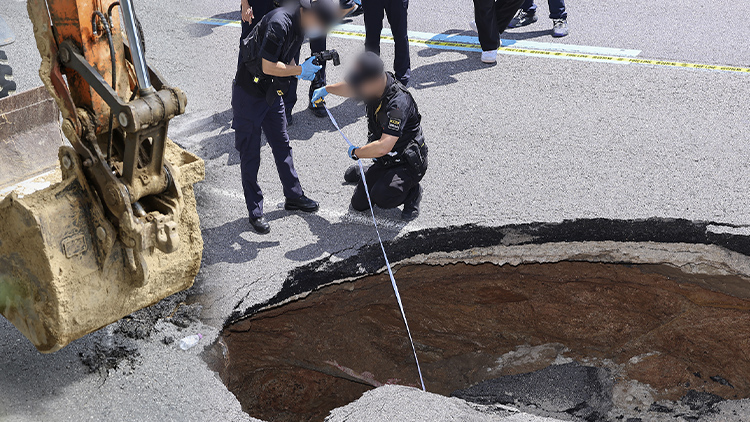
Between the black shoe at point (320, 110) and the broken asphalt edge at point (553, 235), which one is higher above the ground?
the black shoe at point (320, 110)

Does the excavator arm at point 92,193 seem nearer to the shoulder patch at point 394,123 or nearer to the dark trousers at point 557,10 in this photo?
the shoulder patch at point 394,123

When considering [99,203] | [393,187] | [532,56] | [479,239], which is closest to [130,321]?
[99,203]

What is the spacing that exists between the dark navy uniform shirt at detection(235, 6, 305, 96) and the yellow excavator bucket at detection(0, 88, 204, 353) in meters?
1.35

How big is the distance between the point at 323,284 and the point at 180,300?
3.74ft

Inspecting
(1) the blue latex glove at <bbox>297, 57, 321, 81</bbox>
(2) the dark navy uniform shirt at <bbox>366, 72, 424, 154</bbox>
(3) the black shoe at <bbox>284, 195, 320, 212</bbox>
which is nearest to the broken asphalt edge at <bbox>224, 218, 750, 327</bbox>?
(3) the black shoe at <bbox>284, 195, 320, 212</bbox>

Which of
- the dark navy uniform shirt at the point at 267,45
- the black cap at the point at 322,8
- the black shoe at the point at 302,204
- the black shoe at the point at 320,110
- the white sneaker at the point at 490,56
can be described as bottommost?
the black shoe at the point at 302,204

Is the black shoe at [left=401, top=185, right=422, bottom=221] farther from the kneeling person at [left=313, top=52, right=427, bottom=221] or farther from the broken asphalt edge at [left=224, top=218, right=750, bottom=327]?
the broken asphalt edge at [left=224, top=218, right=750, bottom=327]

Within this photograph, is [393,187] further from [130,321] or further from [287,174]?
[130,321]

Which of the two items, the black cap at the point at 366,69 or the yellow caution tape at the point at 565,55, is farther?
the yellow caution tape at the point at 565,55

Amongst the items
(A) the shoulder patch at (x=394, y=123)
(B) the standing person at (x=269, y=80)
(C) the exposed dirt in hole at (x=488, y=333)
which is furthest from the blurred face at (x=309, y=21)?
(C) the exposed dirt in hole at (x=488, y=333)

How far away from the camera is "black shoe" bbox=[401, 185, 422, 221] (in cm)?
598

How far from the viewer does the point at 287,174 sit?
237 inches

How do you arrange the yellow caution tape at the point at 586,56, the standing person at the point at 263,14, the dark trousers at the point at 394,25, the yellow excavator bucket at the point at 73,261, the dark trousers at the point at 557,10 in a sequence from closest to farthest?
the yellow excavator bucket at the point at 73,261 → the standing person at the point at 263,14 → the dark trousers at the point at 394,25 → the yellow caution tape at the point at 586,56 → the dark trousers at the point at 557,10

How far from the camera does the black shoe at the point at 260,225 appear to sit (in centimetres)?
582
